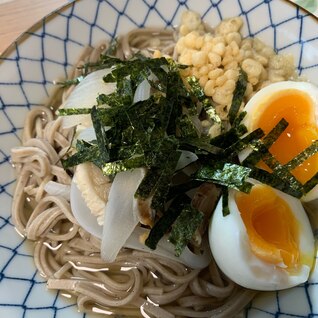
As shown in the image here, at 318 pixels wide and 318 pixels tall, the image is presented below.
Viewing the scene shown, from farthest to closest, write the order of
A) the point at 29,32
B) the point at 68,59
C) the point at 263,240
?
the point at 68,59 < the point at 29,32 < the point at 263,240

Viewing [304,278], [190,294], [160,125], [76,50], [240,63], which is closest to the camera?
[304,278]

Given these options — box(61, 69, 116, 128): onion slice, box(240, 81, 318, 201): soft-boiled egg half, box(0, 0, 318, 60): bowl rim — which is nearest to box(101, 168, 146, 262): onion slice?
box(61, 69, 116, 128): onion slice

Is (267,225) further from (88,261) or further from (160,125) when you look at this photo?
(88,261)

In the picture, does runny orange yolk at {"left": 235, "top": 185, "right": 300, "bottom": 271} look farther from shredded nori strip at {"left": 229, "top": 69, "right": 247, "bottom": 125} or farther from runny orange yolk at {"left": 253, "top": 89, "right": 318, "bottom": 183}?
shredded nori strip at {"left": 229, "top": 69, "right": 247, "bottom": 125}

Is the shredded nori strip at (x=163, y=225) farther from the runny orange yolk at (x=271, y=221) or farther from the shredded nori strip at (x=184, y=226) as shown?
the runny orange yolk at (x=271, y=221)

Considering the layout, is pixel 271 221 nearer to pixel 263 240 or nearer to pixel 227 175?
pixel 263 240

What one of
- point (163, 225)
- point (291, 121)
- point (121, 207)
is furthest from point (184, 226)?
point (291, 121)

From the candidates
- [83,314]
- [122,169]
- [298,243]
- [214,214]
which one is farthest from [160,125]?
[83,314]
